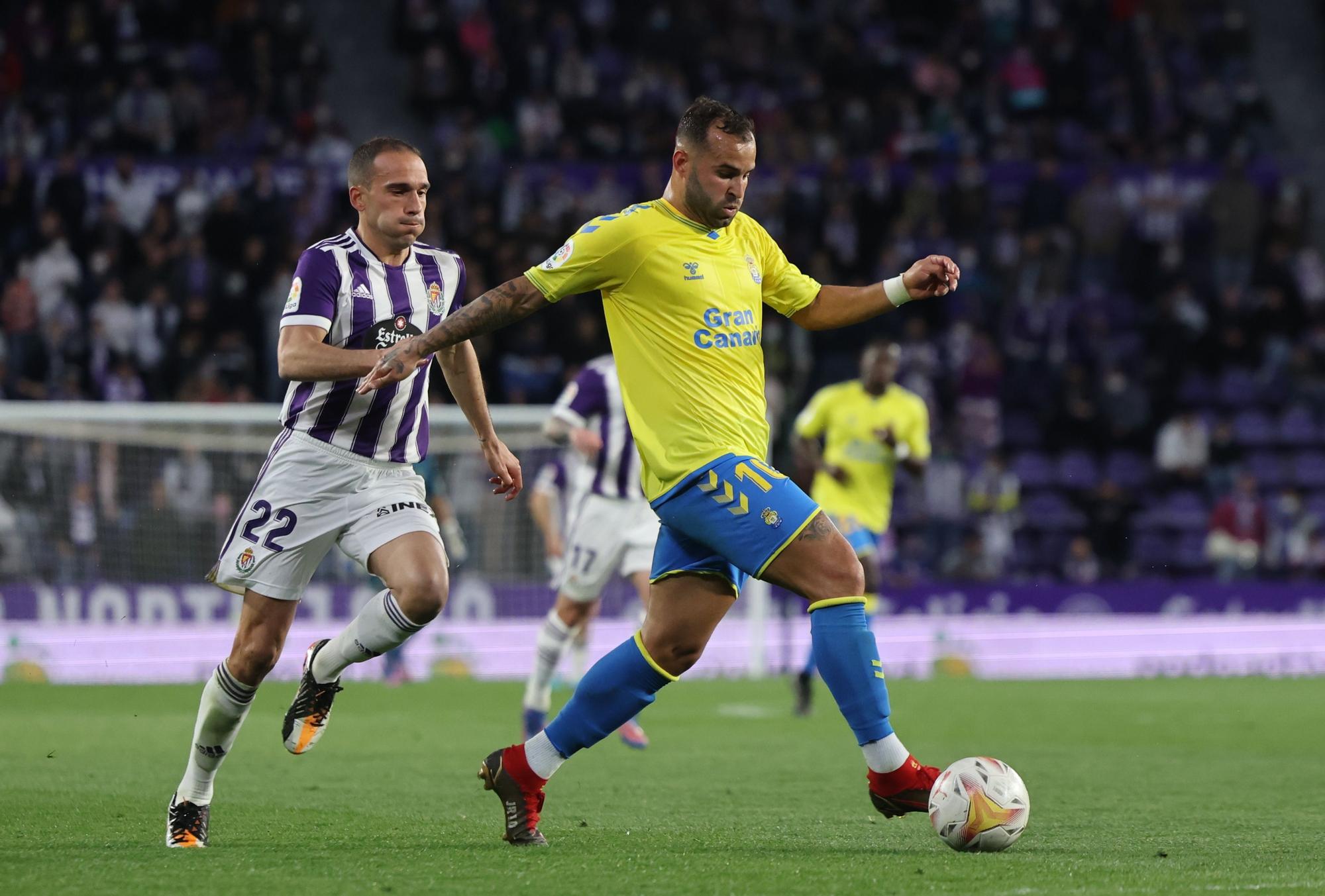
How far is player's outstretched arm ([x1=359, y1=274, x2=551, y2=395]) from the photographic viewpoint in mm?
5484

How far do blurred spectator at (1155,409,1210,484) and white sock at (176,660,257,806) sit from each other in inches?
605

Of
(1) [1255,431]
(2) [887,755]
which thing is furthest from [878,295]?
(1) [1255,431]

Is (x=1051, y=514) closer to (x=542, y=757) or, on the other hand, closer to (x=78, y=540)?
(x=78, y=540)

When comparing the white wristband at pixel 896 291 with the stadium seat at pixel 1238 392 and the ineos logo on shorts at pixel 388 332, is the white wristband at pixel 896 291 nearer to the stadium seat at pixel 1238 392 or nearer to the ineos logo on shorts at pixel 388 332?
the ineos logo on shorts at pixel 388 332

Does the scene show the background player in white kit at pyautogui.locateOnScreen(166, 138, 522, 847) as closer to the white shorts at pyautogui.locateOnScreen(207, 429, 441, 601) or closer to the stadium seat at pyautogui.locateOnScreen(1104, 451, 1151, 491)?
the white shorts at pyautogui.locateOnScreen(207, 429, 441, 601)

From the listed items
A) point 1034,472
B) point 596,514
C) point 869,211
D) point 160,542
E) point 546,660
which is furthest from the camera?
point 869,211

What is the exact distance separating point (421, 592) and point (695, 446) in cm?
103

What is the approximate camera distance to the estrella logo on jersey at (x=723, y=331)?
580 centimetres

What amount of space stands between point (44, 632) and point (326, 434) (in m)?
9.76

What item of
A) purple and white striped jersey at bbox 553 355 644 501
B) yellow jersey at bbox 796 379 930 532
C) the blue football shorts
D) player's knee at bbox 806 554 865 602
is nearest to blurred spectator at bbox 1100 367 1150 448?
yellow jersey at bbox 796 379 930 532

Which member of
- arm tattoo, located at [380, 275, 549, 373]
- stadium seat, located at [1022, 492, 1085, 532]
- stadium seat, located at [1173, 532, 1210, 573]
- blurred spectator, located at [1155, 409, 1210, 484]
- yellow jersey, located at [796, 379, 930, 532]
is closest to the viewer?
arm tattoo, located at [380, 275, 549, 373]

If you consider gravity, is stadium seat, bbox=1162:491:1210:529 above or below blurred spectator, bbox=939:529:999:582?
above

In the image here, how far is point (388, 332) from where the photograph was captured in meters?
6.16

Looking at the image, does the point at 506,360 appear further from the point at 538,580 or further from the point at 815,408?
the point at 815,408
